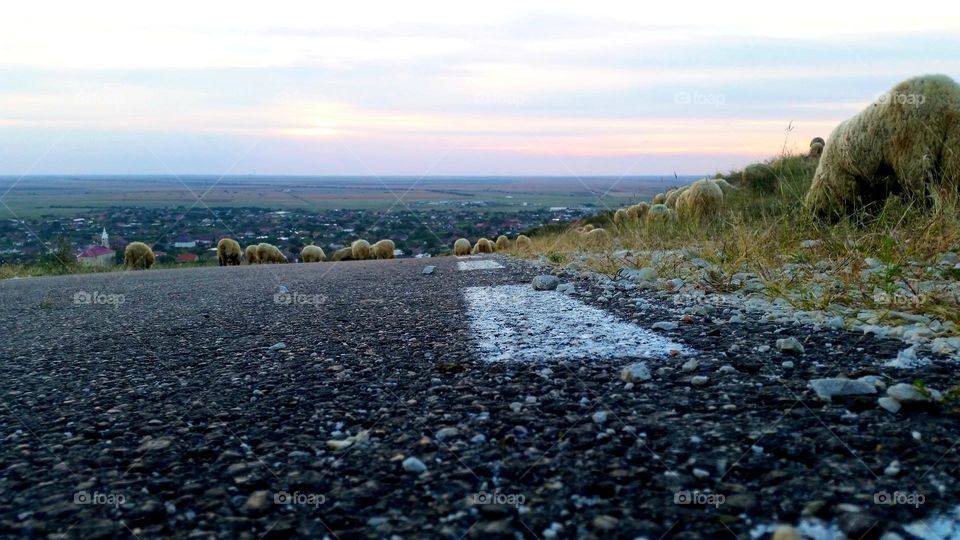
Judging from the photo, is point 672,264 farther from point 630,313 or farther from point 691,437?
point 691,437

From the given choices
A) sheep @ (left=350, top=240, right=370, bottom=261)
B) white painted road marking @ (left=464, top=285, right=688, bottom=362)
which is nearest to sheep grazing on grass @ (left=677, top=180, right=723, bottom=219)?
sheep @ (left=350, top=240, right=370, bottom=261)

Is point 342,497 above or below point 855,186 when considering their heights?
below

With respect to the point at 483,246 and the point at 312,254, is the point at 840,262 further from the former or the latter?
the point at 312,254

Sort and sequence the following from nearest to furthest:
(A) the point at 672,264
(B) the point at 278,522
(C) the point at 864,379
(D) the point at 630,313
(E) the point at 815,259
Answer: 1. (B) the point at 278,522
2. (C) the point at 864,379
3. (D) the point at 630,313
4. (E) the point at 815,259
5. (A) the point at 672,264

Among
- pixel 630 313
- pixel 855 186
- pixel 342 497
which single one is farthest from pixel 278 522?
pixel 855 186

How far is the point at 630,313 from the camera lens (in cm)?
361

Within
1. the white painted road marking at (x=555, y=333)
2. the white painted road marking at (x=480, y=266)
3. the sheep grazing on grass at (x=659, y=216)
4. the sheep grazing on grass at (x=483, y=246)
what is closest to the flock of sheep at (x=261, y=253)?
the sheep grazing on grass at (x=483, y=246)

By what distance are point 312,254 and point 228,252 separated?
2.86 m

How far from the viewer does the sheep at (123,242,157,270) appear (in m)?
18.1

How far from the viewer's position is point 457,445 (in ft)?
5.59

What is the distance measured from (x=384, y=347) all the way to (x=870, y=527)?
220 cm

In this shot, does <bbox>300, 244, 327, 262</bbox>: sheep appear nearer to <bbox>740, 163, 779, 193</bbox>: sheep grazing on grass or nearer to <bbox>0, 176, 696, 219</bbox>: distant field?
<bbox>0, 176, 696, 219</bbox>: distant field

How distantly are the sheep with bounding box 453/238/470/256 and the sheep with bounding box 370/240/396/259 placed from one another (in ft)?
7.34

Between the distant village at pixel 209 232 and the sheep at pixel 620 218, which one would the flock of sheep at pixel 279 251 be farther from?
the sheep at pixel 620 218
